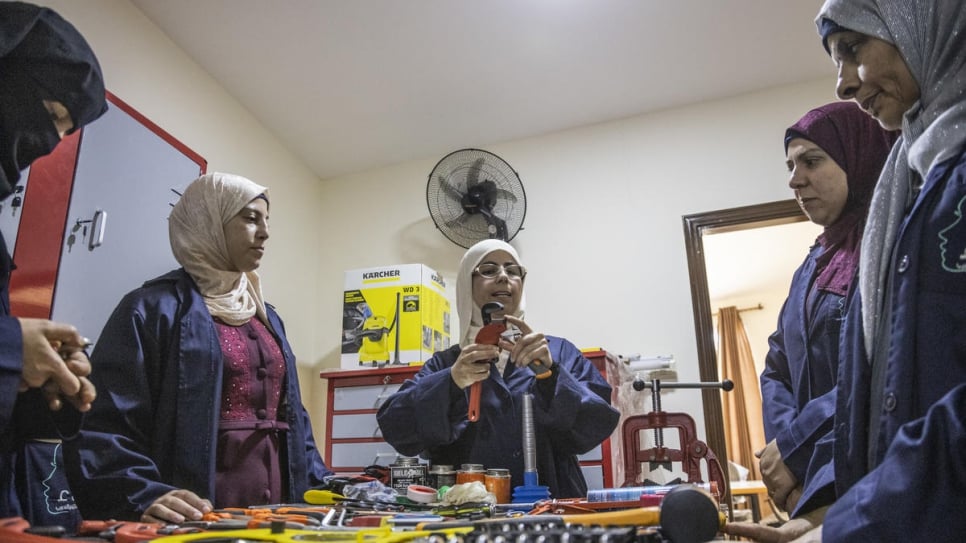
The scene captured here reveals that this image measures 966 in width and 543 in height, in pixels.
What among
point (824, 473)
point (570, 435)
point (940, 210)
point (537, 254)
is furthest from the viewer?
point (537, 254)

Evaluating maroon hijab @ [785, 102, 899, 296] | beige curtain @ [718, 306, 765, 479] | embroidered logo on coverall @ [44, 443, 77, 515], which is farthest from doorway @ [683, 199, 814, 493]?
beige curtain @ [718, 306, 765, 479]

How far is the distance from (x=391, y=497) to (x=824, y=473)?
2.72ft

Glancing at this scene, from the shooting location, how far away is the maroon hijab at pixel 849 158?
66.3 inches

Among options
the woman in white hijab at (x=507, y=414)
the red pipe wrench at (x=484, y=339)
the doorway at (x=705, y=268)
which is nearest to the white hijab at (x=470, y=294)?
the woman in white hijab at (x=507, y=414)

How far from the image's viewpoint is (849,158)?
1.74 meters

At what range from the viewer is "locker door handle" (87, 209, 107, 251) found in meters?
2.64

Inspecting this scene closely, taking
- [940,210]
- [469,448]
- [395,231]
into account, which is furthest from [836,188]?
[395,231]

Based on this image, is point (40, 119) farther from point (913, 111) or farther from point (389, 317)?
point (389, 317)

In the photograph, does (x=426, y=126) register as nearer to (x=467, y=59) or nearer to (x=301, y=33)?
(x=467, y=59)

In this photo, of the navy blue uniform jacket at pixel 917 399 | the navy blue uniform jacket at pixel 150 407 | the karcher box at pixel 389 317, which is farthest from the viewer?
the karcher box at pixel 389 317

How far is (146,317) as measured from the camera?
166 centimetres

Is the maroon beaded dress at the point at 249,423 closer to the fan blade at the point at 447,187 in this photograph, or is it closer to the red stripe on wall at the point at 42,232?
the red stripe on wall at the point at 42,232

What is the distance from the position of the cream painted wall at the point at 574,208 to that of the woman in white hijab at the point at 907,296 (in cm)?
255

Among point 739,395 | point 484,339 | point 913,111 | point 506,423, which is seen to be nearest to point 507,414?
point 506,423
